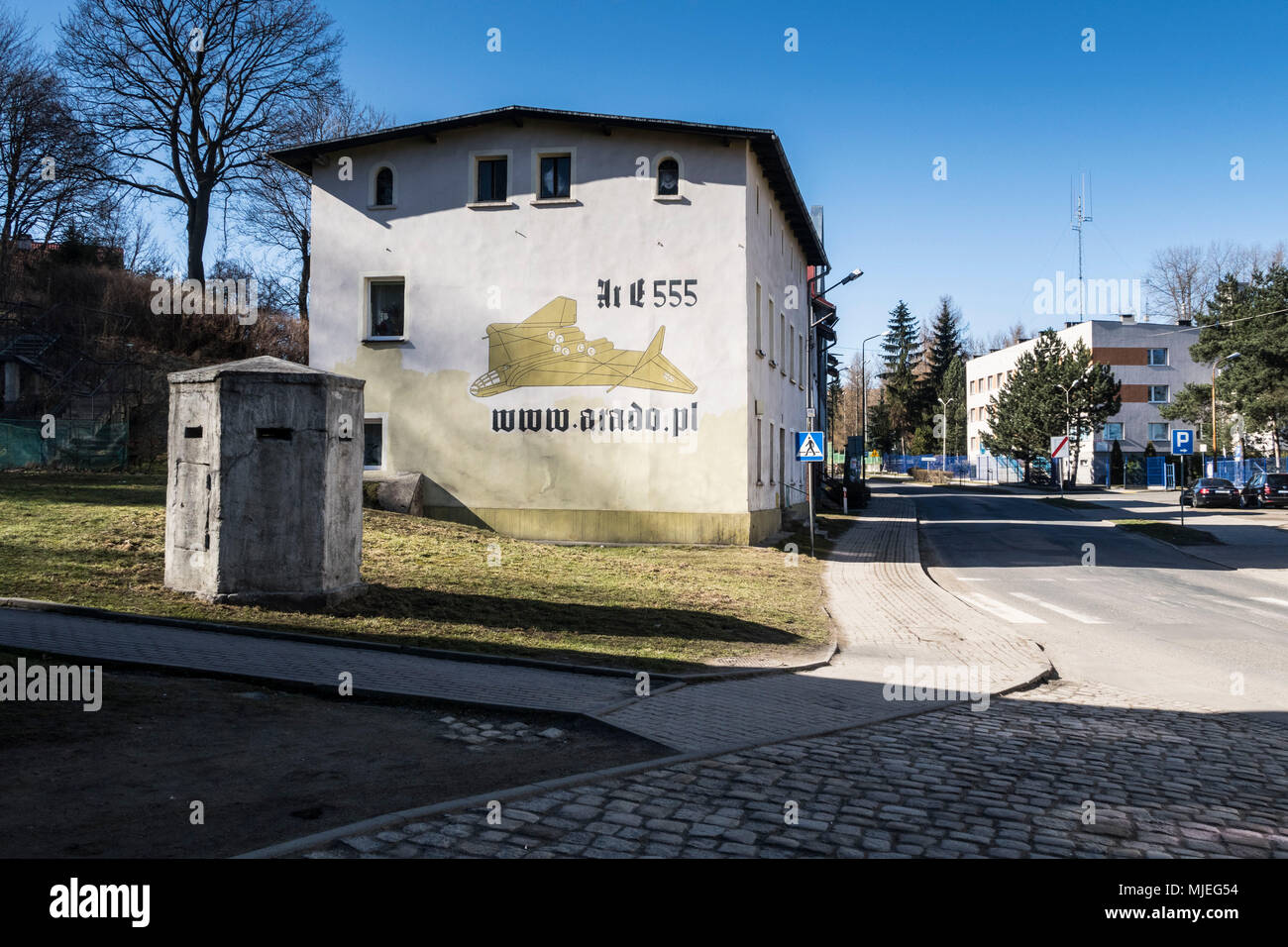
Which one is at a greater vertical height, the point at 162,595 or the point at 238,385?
the point at 238,385

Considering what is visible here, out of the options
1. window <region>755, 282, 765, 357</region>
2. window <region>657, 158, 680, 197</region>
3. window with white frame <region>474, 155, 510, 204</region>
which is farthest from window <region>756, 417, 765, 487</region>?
window with white frame <region>474, 155, 510, 204</region>

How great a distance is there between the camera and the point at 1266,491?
4641 centimetres

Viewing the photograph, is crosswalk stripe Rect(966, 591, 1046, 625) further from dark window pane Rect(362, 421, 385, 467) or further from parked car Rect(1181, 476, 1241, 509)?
parked car Rect(1181, 476, 1241, 509)

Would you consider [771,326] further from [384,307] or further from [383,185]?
[383,185]

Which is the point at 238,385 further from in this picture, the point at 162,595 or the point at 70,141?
the point at 70,141

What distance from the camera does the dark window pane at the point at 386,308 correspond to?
82.3 ft

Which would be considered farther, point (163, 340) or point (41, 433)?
point (163, 340)

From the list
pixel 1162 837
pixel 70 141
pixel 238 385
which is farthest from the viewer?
pixel 70 141

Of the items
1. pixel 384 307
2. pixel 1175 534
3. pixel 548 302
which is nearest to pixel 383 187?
pixel 384 307

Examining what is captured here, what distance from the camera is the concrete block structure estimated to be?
10867 millimetres

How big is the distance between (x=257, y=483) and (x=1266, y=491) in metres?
49.3
